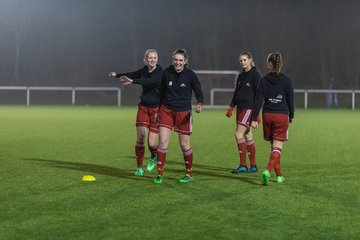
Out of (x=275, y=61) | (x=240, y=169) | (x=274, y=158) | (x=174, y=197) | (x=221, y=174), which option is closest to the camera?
(x=174, y=197)

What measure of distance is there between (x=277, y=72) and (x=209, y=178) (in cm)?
192

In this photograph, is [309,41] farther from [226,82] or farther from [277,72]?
[277,72]

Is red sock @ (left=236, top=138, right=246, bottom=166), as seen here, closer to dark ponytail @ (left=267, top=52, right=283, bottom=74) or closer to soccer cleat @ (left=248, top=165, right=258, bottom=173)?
soccer cleat @ (left=248, top=165, right=258, bottom=173)

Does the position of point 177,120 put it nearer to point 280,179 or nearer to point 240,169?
point 280,179

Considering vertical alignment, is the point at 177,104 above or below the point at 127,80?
below

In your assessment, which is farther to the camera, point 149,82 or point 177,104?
point 149,82

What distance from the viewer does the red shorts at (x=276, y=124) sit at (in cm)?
991

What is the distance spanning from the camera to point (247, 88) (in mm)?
11227

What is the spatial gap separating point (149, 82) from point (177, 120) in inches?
35.5

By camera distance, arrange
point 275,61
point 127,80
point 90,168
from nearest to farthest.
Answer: point 275,61, point 127,80, point 90,168

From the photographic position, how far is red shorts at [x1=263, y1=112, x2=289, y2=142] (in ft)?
32.5

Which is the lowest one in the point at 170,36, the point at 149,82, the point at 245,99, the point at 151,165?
the point at 151,165

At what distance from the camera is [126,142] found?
1712 centimetres

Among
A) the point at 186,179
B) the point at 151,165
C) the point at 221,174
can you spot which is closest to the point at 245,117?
the point at 221,174
